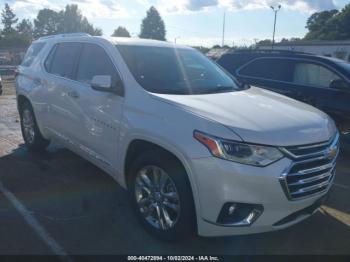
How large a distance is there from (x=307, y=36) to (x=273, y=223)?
304ft

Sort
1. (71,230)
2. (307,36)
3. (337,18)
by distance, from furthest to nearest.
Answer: (307,36) → (337,18) → (71,230)

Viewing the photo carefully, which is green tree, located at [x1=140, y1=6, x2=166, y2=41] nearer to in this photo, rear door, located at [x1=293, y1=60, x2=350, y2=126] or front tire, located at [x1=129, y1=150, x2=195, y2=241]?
rear door, located at [x1=293, y1=60, x2=350, y2=126]

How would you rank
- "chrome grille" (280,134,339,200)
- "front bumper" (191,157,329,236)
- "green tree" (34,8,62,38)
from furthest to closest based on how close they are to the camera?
"green tree" (34,8,62,38) < "chrome grille" (280,134,339,200) < "front bumper" (191,157,329,236)

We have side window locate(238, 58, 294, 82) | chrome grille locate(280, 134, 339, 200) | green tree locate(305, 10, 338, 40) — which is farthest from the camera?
green tree locate(305, 10, 338, 40)

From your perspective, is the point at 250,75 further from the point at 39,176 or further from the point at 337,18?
the point at 337,18

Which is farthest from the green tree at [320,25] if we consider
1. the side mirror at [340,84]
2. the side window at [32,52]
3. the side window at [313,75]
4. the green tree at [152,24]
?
the side window at [32,52]

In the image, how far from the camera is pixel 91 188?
16.1ft

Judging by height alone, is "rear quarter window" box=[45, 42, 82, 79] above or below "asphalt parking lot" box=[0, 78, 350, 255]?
above

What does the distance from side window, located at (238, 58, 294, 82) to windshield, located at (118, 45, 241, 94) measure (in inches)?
115

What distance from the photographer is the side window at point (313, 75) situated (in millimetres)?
6865

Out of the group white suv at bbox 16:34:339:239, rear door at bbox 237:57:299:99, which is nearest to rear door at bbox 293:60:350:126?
rear door at bbox 237:57:299:99

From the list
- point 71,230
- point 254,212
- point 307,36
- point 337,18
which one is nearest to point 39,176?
point 71,230

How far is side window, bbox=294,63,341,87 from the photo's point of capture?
270 inches

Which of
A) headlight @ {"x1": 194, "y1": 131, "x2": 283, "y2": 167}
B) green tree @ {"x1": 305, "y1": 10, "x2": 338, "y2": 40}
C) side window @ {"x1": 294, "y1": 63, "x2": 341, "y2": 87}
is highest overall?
green tree @ {"x1": 305, "y1": 10, "x2": 338, "y2": 40}
